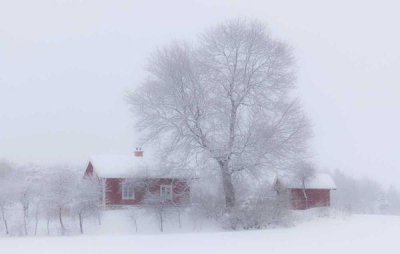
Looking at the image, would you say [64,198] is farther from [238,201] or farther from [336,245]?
[336,245]

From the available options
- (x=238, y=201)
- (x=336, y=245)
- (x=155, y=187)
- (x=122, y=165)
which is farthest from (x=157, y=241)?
(x=122, y=165)

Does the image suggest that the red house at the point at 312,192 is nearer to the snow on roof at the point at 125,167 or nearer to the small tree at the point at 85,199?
the snow on roof at the point at 125,167

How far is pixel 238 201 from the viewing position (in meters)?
35.0

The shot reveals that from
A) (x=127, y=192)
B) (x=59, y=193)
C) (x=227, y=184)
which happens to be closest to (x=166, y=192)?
(x=127, y=192)

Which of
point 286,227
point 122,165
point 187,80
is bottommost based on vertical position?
point 286,227

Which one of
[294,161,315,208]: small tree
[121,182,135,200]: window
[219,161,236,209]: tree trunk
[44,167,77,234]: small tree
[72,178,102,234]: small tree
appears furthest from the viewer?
[294,161,315,208]: small tree

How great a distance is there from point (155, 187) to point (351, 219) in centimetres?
1211

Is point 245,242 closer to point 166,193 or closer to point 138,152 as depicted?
point 166,193

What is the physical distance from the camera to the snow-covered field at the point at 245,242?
22.5 metres

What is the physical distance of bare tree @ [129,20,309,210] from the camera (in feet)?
117

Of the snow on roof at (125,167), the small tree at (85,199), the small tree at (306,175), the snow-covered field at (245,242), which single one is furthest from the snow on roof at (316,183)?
the small tree at (85,199)

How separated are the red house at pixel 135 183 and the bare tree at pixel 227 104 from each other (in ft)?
7.52

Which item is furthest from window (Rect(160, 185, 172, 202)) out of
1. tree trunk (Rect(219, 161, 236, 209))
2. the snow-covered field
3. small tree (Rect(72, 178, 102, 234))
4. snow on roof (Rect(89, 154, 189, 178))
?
the snow-covered field

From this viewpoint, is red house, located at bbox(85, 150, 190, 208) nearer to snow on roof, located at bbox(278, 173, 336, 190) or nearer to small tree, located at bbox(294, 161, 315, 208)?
small tree, located at bbox(294, 161, 315, 208)
